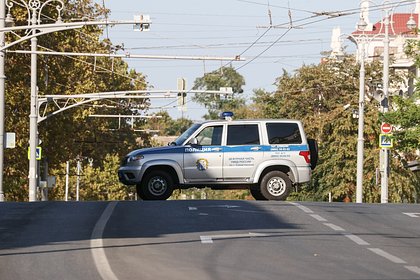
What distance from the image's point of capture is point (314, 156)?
30109 millimetres

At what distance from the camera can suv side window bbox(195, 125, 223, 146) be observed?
2942 centimetres

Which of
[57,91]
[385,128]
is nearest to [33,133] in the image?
[57,91]

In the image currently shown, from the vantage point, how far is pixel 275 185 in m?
29.9

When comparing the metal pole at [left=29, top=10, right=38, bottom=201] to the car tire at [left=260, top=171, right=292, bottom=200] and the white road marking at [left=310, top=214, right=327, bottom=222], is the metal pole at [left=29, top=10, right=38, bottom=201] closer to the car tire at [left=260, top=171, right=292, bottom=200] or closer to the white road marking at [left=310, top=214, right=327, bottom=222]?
the car tire at [left=260, top=171, right=292, bottom=200]

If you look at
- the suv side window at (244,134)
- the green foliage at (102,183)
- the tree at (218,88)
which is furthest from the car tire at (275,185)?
the tree at (218,88)

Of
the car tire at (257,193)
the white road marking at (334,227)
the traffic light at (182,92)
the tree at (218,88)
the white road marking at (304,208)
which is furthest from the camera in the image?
the tree at (218,88)

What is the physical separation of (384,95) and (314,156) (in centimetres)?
2409

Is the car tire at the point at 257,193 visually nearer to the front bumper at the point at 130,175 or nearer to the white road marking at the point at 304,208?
the front bumper at the point at 130,175

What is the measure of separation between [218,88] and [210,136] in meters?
149

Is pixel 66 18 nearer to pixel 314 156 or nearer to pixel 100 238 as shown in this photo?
pixel 314 156

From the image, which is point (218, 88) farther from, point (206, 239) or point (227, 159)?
point (206, 239)

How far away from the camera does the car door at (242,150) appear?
96.8ft

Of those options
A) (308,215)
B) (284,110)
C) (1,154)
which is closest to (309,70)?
(284,110)

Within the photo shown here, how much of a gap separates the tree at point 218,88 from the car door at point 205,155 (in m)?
131
